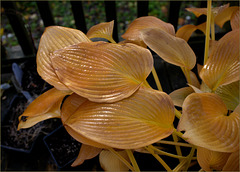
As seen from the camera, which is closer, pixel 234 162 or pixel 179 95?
pixel 234 162

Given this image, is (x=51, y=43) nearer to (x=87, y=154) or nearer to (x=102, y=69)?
(x=102, y=69)

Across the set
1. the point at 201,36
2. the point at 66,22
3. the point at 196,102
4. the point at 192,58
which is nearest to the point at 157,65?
the point at 201,36

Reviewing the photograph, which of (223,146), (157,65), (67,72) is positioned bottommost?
(157,65)

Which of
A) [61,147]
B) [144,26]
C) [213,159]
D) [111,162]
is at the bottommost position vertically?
[61,147]

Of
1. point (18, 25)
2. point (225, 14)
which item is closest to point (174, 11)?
point (225, 14)

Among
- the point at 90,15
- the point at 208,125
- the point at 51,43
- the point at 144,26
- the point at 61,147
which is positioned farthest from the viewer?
the point at 90,15

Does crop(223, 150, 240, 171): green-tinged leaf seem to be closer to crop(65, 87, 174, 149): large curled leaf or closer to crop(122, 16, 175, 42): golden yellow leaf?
crop(65, 87, 174, 149): large curled leaf

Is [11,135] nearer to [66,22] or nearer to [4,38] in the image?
[4,38]
